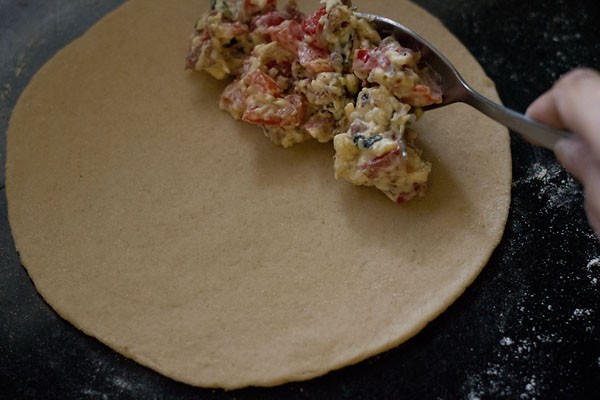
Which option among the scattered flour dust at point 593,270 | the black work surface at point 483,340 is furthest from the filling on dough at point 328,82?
the scattered flour dust at point 593,270

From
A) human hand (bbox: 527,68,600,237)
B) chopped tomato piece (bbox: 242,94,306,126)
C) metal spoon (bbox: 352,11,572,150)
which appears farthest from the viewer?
chopped tomato piece (bbox: 242,94,306,126)

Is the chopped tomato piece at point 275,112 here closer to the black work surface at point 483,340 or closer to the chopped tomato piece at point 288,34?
the chopped tomato piece at point 288,34

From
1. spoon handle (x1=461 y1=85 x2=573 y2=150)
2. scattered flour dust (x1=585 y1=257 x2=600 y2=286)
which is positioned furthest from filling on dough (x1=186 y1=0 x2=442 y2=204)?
scattered flour dust (x1=585 y1=257 x2=600 y2=286)

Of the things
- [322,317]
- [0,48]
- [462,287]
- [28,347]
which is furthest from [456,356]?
[0,48]

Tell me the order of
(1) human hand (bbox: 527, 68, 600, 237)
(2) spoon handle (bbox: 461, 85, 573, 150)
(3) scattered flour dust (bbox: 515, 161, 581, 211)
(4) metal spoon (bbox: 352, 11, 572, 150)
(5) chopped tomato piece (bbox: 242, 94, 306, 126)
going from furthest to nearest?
1. (3) scattered flour dust (bbox: 515, 161, 581, 211)
2. (5) chopped tomato piece (bbox: 242, 94, 306, 126)
3. (4) metal spoon (bbox: 352, 11, 572, 150)
4. (2) spoon handle (bbox: 461, 85, 573, 150)
5. (1) human hand (bbox: 527, 68, 600, 237)

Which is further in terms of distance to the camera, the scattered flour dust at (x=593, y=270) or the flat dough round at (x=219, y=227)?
the scattered flour dust at (x=593, y=270)

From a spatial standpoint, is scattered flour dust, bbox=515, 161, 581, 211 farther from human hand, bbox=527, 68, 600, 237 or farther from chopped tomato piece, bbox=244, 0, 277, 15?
chopped tomato piece, bbox=244, 0, 277, 15

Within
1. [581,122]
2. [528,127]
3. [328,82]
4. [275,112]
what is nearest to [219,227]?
[275,112]

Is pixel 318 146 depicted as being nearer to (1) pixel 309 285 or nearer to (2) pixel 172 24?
(1) pixel 309 285
